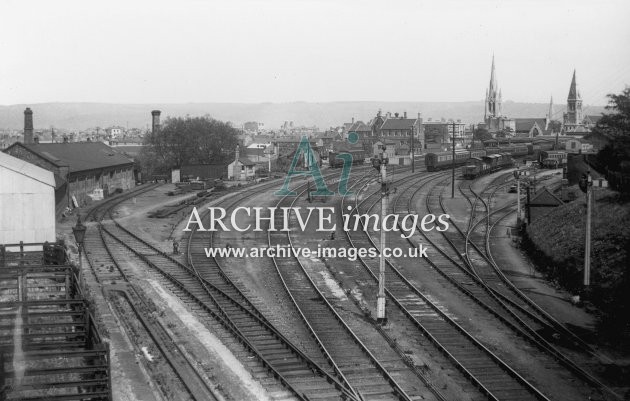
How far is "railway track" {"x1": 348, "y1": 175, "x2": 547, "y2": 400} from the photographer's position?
631 inches

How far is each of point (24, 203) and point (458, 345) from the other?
16933mm

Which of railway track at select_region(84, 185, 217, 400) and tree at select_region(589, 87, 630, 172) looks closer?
railway track at select_region(84, 185, 217, 400)

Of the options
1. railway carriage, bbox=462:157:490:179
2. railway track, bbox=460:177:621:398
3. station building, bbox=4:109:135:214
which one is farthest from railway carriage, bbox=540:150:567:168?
station building, bbox=4:109:135:214

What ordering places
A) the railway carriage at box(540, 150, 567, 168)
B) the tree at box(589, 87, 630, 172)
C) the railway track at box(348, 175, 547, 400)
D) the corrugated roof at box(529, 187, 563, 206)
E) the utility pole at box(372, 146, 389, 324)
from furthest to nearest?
the railway carriage at box(540, 150, 567, 168) < the corrugated roof at box(529, 187, 563, 206) < the tree at box(589, 87, 630, 172) < the utility pole at box(372, 146, 389, 324) < the railway track at box(348, 175, 547, 400)

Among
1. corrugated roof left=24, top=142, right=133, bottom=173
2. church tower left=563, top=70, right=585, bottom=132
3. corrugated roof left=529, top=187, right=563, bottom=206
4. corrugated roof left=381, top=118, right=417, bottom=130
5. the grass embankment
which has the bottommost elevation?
the grass embankment

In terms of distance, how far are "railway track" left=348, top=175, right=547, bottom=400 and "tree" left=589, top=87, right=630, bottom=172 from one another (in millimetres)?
13127

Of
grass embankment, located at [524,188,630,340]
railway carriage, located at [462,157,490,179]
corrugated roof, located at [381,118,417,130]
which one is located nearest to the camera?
grass embankment, located at [524,188,630,340]

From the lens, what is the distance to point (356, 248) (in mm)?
32250

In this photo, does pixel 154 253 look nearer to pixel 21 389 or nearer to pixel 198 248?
pixel 198 248

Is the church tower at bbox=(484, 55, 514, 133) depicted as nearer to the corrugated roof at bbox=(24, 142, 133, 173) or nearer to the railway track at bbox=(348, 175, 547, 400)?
the corrugated roof at bbox=(24, 142, 133, 173)

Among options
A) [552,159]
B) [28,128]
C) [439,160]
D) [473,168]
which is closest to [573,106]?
[552,159]

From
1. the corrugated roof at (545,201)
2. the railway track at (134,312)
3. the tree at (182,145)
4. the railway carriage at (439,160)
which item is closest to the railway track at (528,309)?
the corrugated roof at (545,201)

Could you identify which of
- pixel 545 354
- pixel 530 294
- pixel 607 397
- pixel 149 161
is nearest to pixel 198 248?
pixel 530 294

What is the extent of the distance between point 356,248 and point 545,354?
576 inches
